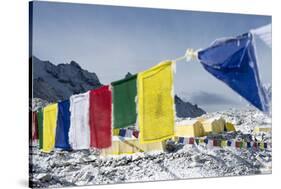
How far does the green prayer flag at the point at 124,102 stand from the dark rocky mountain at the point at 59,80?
21cm

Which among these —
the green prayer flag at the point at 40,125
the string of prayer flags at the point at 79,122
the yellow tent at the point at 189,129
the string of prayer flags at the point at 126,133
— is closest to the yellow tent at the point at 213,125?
the yellow tent at the point at 189,129

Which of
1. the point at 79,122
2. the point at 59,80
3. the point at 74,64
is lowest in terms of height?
the point at 79,122

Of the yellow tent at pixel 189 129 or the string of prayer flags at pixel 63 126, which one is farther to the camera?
the yellow tent at pixel 189 129

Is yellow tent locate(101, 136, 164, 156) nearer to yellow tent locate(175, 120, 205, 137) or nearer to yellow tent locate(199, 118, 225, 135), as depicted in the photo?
yellow tent locate(175, 120, 205, 137)

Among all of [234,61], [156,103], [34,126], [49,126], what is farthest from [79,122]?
[234,61]

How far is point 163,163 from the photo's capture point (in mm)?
7676

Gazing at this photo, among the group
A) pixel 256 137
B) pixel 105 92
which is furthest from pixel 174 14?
pixel 256 137

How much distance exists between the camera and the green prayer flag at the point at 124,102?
741cm

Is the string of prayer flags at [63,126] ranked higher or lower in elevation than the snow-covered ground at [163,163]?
higher

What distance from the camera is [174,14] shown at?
779 cm

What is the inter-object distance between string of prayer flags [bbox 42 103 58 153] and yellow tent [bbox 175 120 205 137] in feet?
4.31

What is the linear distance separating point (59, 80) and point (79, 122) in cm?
47

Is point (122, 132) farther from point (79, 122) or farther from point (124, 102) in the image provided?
point (79, 122)

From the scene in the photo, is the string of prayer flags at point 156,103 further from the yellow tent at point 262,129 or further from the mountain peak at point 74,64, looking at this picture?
the yellow tent at point 262,129
